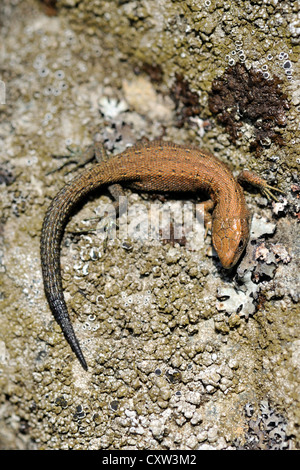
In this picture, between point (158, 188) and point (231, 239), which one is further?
point (158, 188)

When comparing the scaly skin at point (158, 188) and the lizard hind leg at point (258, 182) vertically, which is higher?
the lizard hind leg at point (258, 182)

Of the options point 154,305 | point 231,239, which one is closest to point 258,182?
point 231,239

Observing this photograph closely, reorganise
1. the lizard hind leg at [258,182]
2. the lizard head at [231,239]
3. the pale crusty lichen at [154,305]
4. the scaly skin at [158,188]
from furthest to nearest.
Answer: the lizard hind leg at [258,182] → the scaly skin at [158,188] → the lizard head at [231,239] → the pale crusty lichen at [154,305]

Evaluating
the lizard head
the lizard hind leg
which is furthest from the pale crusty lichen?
the lizard head

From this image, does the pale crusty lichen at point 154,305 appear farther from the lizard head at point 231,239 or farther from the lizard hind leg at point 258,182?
the lizard head at point 231,239

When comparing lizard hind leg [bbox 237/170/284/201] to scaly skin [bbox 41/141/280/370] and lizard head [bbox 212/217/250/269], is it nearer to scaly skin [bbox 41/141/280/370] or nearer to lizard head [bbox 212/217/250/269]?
scaly skin [bbox 41/141/280/370]

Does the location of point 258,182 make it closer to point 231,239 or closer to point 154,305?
point 231,239

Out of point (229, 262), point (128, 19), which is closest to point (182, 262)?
point (229, 262)

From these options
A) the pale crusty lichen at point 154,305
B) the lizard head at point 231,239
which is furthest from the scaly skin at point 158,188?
the pale crusty lichen at point 154,305
